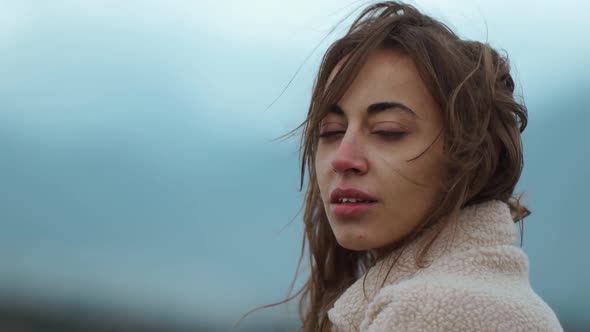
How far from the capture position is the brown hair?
2.06 m

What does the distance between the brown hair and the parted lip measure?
0.16 meters

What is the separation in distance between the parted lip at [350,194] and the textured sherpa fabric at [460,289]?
17 centimetres

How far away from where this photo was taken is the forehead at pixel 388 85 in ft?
6.86

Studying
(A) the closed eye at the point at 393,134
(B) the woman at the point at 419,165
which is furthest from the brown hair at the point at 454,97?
(A) the closed eye at the point at 393,134

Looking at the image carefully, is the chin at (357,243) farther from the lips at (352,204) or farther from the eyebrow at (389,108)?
the eyebrow at (389,108)

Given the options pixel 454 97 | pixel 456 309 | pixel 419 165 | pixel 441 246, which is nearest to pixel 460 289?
pixel 456 309

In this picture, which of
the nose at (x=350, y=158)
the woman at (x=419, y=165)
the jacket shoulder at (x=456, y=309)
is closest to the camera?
the jacket shoulder at (x=456, y=309)

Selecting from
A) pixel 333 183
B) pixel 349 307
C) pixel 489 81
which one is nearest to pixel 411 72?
pixel 489 81

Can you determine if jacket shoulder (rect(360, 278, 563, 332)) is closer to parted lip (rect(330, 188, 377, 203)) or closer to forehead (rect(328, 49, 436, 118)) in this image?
parted lip (rect(330, 188, 377, 203))

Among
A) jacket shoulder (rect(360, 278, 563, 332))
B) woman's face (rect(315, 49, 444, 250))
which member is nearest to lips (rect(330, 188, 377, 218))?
woman's face (rect(315, 49, 444, 250))

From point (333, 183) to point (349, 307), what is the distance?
347 millimetres

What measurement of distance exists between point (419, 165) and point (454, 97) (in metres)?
0.20

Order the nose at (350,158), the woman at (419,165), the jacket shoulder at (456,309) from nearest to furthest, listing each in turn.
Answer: the jacket shoulder at (456,309), the woman at (419,165), the nose at (350,158)

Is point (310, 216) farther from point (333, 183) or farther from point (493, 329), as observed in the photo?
point (493, 329)
